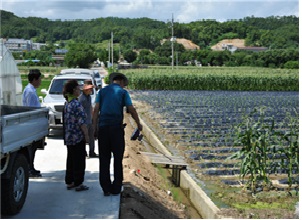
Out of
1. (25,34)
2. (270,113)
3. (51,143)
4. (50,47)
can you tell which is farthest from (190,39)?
(51,143)

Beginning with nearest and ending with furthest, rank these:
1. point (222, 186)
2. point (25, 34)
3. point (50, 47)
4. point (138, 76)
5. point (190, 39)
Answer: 1. point (222, 186)
2. point (138, 76)
3. point (25, 34)
4. point (50, 47)
5. point (190, 39)

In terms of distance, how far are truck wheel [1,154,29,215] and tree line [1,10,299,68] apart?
74063 millimetres

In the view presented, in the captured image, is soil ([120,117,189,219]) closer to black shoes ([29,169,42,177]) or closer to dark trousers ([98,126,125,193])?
dark trousers ([98,126,125,193])

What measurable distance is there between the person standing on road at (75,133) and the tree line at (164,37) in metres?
72.9

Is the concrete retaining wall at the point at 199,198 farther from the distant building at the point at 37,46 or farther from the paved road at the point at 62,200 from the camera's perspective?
the distant building at the point at 37,46

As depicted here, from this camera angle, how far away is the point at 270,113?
20688mm

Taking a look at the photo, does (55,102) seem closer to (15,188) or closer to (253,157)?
(253,157)

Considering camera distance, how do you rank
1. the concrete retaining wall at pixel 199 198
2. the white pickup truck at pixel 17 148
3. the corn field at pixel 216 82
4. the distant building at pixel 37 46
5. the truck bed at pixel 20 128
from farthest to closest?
the distant building at pixel 37 46, the corn field at pixel 216 82, the concrete retaining wall at pixel 199 198, the white pickup truck at pixel 17 148, the truck bed at pixel 20 128

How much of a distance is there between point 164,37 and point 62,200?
13618 cm

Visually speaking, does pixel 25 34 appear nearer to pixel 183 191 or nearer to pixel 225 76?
pixel 225 76

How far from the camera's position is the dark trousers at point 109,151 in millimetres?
6715

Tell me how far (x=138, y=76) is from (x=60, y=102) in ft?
89.8

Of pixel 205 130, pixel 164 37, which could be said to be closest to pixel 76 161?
pixel 205 130

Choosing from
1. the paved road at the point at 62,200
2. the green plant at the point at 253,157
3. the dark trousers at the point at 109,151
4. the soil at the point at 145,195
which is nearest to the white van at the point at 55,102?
the soil at the point at 145,195
